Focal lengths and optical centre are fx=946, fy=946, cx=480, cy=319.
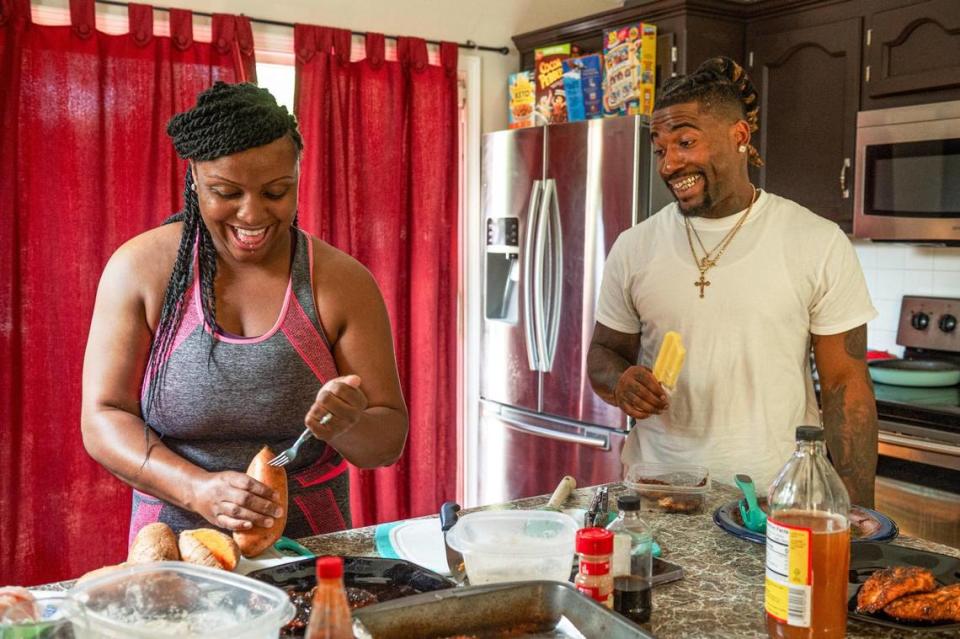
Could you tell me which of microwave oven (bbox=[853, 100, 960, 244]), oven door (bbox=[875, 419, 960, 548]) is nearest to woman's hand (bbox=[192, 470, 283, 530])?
oven door (bbox=[875, 419, 960, 548])

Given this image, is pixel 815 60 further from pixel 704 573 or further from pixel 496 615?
pixel 496 615

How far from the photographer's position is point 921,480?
2.98m

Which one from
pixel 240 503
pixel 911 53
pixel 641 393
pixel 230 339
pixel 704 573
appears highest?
pixel 911 53

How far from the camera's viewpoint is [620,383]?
2.00 m

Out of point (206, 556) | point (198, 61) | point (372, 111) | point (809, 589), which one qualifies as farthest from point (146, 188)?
point (809, 589)

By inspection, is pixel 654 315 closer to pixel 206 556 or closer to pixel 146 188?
pixel 206 556

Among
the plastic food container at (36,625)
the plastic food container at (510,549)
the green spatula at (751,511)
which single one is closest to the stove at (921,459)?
the green spatula at (751,511)

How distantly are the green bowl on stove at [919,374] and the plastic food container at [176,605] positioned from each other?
267 cm

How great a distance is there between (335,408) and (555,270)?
7.81ft

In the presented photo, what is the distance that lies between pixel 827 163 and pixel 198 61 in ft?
7.60

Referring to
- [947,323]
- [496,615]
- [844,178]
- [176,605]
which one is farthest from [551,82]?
[176,605]

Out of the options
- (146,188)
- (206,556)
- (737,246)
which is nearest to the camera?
(206,556)

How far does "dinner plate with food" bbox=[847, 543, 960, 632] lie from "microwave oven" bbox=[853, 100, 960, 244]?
79.6 inches

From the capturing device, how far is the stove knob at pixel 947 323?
3.41 metres
